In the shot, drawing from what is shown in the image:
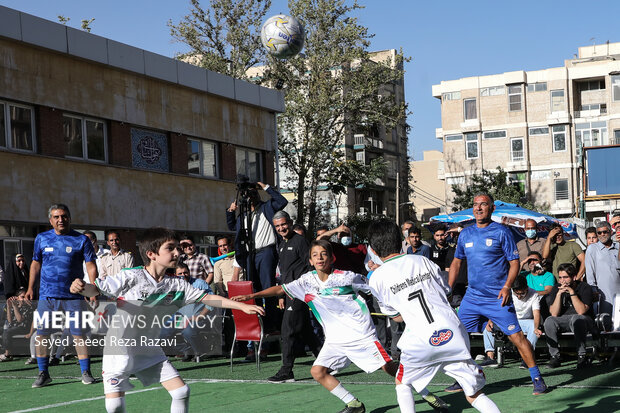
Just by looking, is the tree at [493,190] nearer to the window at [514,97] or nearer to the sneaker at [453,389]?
the window at [514,97]

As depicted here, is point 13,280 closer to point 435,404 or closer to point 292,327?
point 292,327

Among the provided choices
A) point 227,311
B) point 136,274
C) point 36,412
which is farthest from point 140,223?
point 136,274

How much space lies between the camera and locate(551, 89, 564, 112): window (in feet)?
202

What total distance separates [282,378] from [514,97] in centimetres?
5601

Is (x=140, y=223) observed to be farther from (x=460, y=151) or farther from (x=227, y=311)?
(x=460, y=151)

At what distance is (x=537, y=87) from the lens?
62312mm

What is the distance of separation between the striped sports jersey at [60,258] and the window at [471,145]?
56.2m

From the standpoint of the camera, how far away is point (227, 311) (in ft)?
44.1

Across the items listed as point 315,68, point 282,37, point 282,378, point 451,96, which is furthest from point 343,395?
point 451,96

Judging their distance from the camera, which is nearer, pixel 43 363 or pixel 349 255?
pixel 43 363

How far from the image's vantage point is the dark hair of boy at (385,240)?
6.25 m

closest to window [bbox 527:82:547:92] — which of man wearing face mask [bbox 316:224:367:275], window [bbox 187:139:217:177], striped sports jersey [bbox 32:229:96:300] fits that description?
window [bbox 187:139:217:177]

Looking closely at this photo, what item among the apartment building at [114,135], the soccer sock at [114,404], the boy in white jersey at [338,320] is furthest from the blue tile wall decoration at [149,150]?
the soccer sock at [114,404]

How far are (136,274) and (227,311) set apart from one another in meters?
7.50
